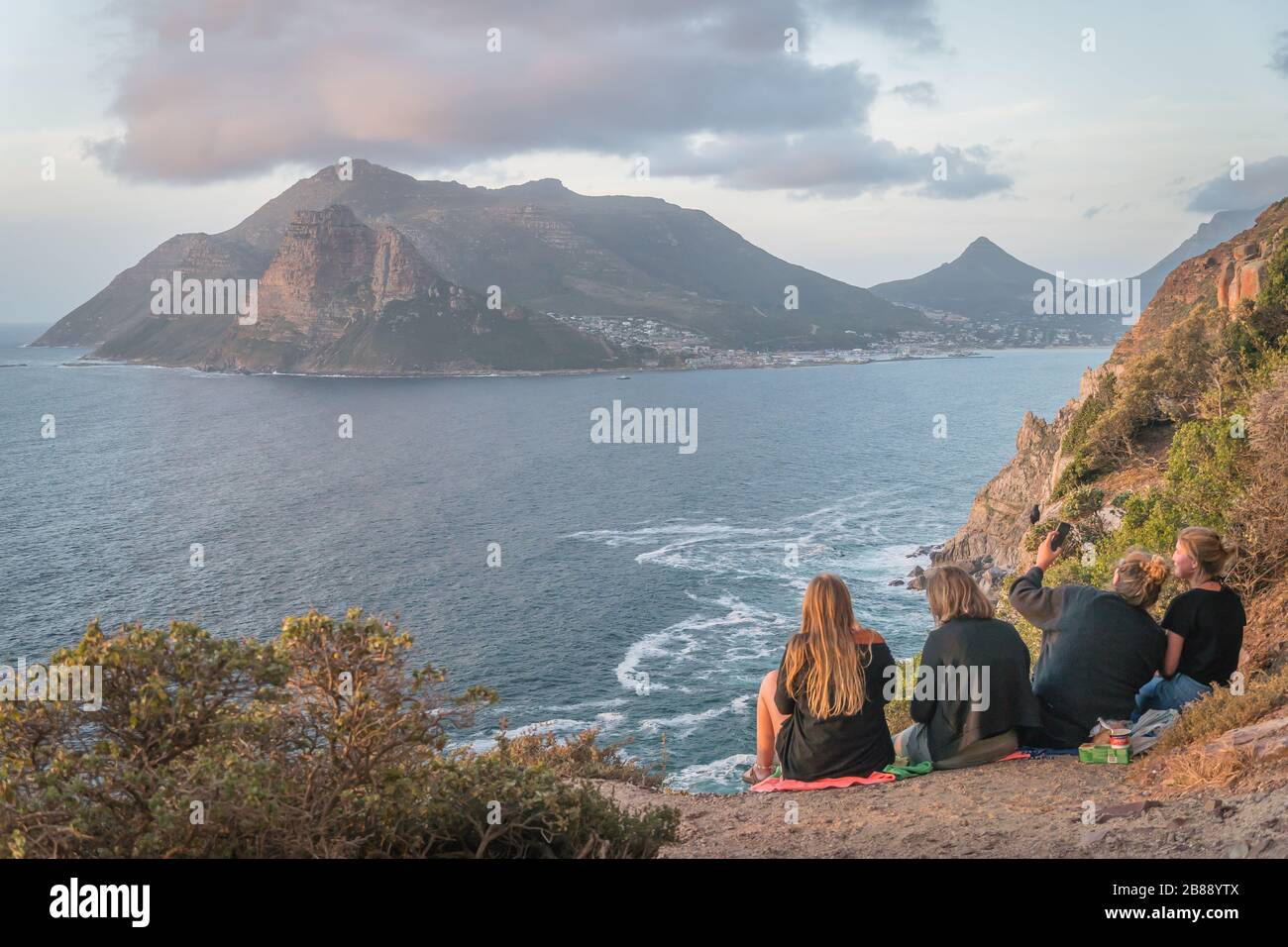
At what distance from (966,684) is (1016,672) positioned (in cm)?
40

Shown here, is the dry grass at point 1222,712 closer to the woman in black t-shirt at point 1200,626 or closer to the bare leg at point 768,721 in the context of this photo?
the woman in black t-shirt at point 1200,626

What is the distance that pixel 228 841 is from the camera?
506 centimetres

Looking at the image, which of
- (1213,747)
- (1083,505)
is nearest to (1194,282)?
(1083,505)

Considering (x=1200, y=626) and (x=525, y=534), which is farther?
(x=525, y=534)

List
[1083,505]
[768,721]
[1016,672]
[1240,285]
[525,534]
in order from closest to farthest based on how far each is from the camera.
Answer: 1. [1016,672]
2. [768,721]
3. [1083,505]
4. [1240,285]
5. [525,534]

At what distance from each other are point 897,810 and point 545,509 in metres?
64.3

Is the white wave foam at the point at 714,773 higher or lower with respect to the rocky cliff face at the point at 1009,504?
lower

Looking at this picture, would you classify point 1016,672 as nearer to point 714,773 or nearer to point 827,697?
point 827,697

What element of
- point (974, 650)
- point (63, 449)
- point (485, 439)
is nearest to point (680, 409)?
point (485, 439)

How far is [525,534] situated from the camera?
206ft

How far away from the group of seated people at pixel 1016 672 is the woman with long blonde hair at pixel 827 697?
0.01m

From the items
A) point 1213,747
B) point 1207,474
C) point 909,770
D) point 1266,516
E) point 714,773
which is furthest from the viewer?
point 714,773

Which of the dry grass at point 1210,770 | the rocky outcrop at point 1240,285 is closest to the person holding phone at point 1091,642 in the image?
the dry grass at point 1210,770

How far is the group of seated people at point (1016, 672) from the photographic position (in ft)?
23.2
